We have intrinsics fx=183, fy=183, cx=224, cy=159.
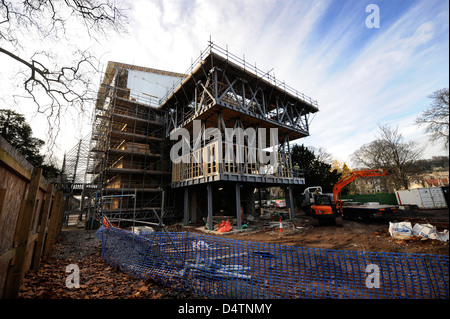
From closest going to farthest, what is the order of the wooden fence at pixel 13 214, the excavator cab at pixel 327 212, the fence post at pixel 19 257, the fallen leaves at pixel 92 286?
the wooden fence at pixel 13 214, the fence post at pixel 19 257, the fallen leaves at pixel 92 286, the excavator cab at pixel 327 212

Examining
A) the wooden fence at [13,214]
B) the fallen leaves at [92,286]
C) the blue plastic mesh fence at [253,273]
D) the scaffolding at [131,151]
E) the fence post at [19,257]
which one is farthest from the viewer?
the scaffolding at [131,151]

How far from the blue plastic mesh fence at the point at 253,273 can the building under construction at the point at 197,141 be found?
7957mm

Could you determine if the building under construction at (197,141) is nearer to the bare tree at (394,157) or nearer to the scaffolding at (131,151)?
the scaffolding at (131,151)

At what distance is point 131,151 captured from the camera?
718 inches

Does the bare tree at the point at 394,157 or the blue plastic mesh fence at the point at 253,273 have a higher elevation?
the bare tree at the point at 394,157

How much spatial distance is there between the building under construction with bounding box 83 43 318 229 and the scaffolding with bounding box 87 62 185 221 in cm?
10

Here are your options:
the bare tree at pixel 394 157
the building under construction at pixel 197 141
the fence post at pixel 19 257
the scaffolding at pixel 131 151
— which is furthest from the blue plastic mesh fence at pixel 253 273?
the bare tree at pixel 394 157

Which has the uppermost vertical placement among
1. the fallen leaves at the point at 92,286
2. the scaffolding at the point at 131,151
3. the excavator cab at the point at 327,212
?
the scaffolding at the point at 131,151

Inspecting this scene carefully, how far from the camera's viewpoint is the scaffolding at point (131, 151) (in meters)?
17.5

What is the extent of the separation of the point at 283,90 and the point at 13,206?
1905 cm

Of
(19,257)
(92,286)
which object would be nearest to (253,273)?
(92,286)

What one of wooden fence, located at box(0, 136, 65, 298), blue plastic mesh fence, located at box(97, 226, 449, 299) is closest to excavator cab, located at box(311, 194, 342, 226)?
blue plastic mesh fence, located at box(97, 226, 449, 299)

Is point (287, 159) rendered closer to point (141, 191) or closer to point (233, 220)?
point (233, 220)
